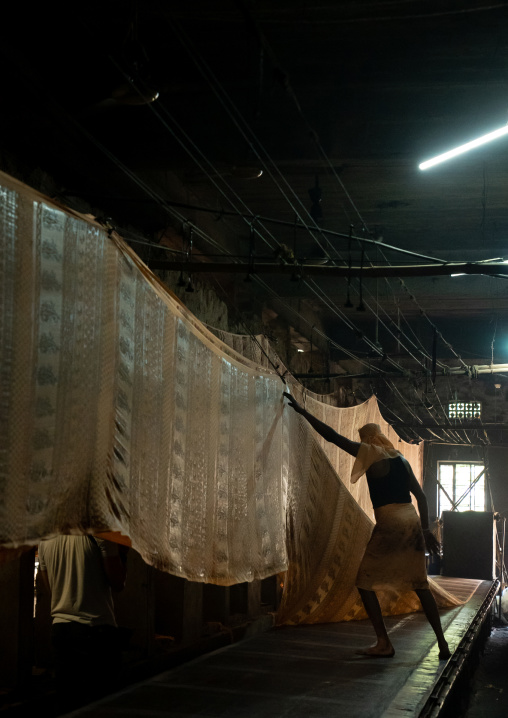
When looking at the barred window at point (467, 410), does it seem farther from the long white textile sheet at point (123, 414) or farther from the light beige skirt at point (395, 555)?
the long white textile sheet at point (123, 414)

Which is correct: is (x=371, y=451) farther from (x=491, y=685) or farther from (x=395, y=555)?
(x=491, y=685)

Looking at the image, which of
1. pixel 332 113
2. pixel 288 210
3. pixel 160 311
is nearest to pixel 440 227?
pixel 288 210

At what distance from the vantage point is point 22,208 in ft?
11.4

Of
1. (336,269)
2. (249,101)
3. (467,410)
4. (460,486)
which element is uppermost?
(249,101)

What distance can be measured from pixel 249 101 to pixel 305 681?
506 centimetres

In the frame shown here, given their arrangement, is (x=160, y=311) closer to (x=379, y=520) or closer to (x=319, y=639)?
(x=379, y=520)

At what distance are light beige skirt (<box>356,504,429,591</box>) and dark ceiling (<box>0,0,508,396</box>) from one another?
250 centimetres

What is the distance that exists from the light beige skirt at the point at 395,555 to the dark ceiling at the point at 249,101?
8.21 ft

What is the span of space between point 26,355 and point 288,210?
8.01 m

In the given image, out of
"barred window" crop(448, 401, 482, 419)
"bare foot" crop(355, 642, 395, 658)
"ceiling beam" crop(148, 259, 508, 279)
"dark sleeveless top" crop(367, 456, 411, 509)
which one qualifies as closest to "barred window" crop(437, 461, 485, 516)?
"barred window" crop(448, 401, 482, 419)

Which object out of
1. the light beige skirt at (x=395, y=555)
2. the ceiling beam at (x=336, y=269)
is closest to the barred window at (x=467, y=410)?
the ceiling beam at (x=336, y=269)

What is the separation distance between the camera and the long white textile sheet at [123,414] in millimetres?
3434

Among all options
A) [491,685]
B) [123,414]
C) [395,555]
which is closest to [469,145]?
[395,555]

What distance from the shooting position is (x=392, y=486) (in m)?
7.12
